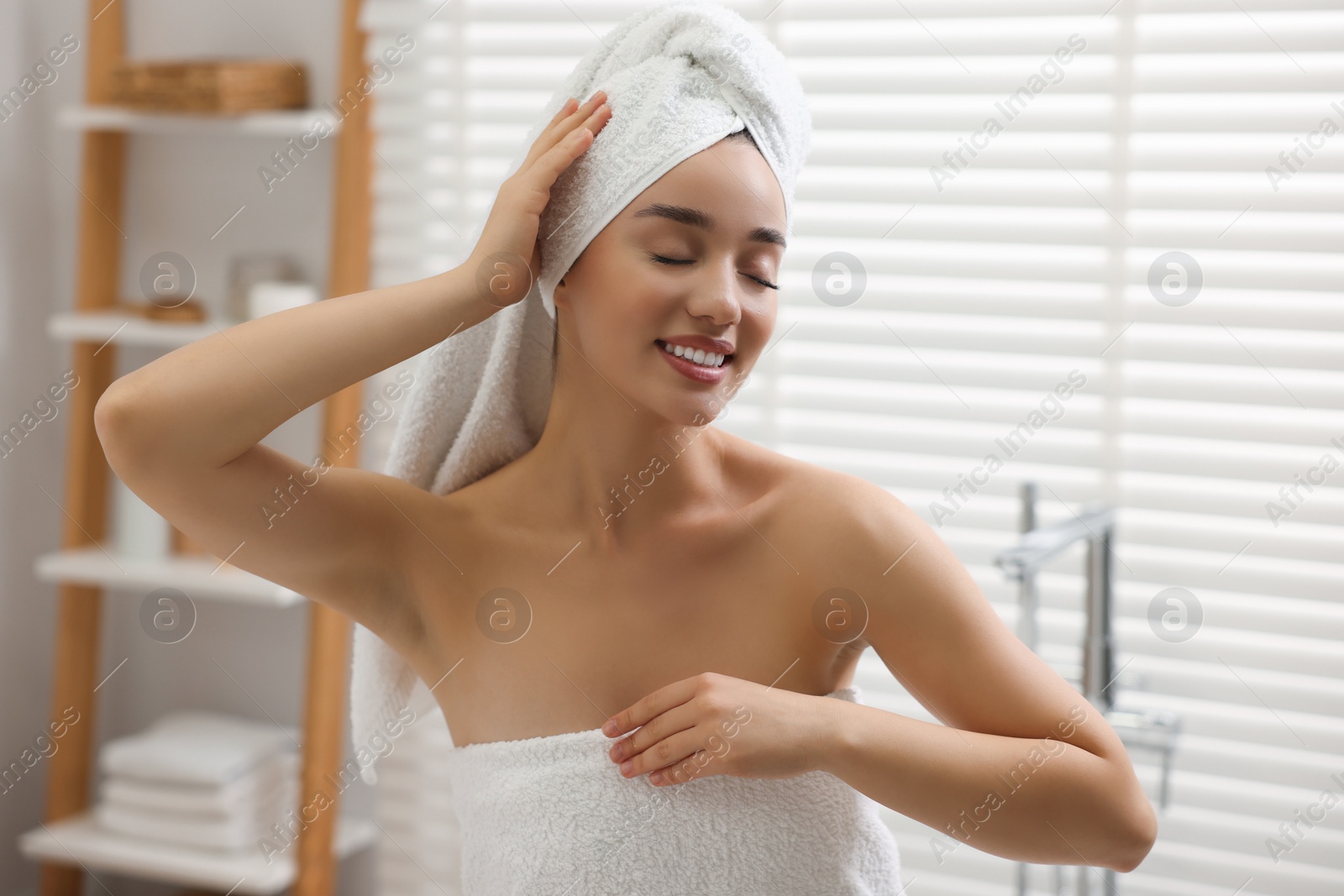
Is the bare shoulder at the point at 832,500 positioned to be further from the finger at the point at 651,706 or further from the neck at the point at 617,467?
the finger at the point at 651,706

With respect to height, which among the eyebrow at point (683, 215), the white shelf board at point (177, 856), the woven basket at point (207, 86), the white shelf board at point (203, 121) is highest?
the woven basket at point (207, 86)

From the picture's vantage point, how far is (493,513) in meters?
0.96

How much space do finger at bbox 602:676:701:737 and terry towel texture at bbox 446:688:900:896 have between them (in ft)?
0.11

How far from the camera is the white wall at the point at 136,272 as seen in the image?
6.12 ft

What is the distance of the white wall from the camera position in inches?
73.4

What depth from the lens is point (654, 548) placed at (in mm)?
934

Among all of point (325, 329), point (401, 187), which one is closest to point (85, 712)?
point (401, 187)

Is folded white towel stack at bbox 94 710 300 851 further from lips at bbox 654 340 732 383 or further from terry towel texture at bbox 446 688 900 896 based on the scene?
lips at bbox 654 340 732 383

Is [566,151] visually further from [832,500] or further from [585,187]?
[832,500]

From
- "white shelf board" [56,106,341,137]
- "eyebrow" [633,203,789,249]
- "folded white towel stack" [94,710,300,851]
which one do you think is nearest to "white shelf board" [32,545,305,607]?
"folded white towel stack" [94,710,300,851]

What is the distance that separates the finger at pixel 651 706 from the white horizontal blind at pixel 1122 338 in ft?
2.41

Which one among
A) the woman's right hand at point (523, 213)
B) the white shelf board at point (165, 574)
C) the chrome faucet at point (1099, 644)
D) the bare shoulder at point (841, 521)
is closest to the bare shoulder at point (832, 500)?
the bare shoulder at point (841, 521)

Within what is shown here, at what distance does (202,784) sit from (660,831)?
45.2 inches

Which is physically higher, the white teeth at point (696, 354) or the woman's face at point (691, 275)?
the woman's face at point (691, 275)
